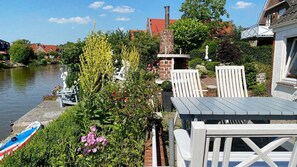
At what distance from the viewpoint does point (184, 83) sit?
208 inches

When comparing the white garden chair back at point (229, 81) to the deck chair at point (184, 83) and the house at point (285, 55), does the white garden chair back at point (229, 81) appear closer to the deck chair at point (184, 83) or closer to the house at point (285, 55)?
the deck chair at point (184, 83)

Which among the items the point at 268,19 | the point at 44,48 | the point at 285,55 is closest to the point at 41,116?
the point at 285,55

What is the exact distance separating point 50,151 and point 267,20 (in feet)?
86.7

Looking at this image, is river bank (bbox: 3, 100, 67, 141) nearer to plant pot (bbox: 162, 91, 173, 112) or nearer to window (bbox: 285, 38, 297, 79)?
plant pot (bbox: 162, 91, 173, 112)

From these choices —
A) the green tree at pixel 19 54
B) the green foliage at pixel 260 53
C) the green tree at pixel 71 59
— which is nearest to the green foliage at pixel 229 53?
the green foliage at pixel 260 53

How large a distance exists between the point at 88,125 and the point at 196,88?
2607 mm

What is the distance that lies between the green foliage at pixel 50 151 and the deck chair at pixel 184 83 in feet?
8.24

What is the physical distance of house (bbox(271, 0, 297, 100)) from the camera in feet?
19.3

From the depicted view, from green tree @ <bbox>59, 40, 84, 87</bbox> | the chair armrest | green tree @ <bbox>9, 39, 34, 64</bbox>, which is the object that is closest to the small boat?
green tree @ <bbox>59, 40, 84, 87</bbox>

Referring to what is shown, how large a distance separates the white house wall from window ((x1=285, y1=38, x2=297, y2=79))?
10cm

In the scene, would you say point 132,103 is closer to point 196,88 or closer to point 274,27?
point 196,88

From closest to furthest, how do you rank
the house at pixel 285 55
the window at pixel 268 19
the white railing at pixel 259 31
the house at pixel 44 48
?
the house at pixel 285 55 → the white railing at pixel 259 31 → the window at pixel 268 19 → the house at pixel 44 48

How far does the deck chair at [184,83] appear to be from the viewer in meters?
5.25

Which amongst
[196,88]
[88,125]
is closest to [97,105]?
[88,125]
